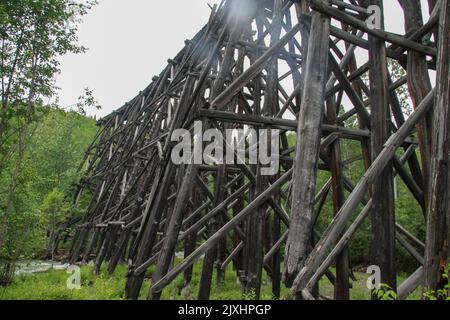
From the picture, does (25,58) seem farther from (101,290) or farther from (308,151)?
(308,151)

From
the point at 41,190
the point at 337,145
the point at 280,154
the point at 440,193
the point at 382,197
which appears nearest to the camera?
the point at 440,193

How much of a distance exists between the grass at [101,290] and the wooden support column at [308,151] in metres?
2.80

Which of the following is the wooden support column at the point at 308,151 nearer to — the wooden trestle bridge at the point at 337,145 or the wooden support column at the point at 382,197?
the wooden trestle bridge at the point at 337,145

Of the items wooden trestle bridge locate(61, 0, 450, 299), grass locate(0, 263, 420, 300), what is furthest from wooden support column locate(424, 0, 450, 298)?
grass locate(0, 263, 420, 300)

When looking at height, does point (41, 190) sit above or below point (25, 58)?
below

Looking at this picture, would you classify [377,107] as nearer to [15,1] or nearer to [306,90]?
[306,90]

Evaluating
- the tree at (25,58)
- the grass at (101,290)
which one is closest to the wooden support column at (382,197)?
the grass at (101,290)

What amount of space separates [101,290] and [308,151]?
18.1ft

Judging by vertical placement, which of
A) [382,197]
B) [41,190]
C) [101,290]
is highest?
[382,197]

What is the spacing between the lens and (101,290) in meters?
→ 6.55

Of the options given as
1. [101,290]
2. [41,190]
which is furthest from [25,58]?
[41,190]

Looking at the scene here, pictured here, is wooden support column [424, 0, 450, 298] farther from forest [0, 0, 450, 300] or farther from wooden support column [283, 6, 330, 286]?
wooden support column [283, 6, 330, 286]

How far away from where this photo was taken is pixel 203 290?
531 cm
